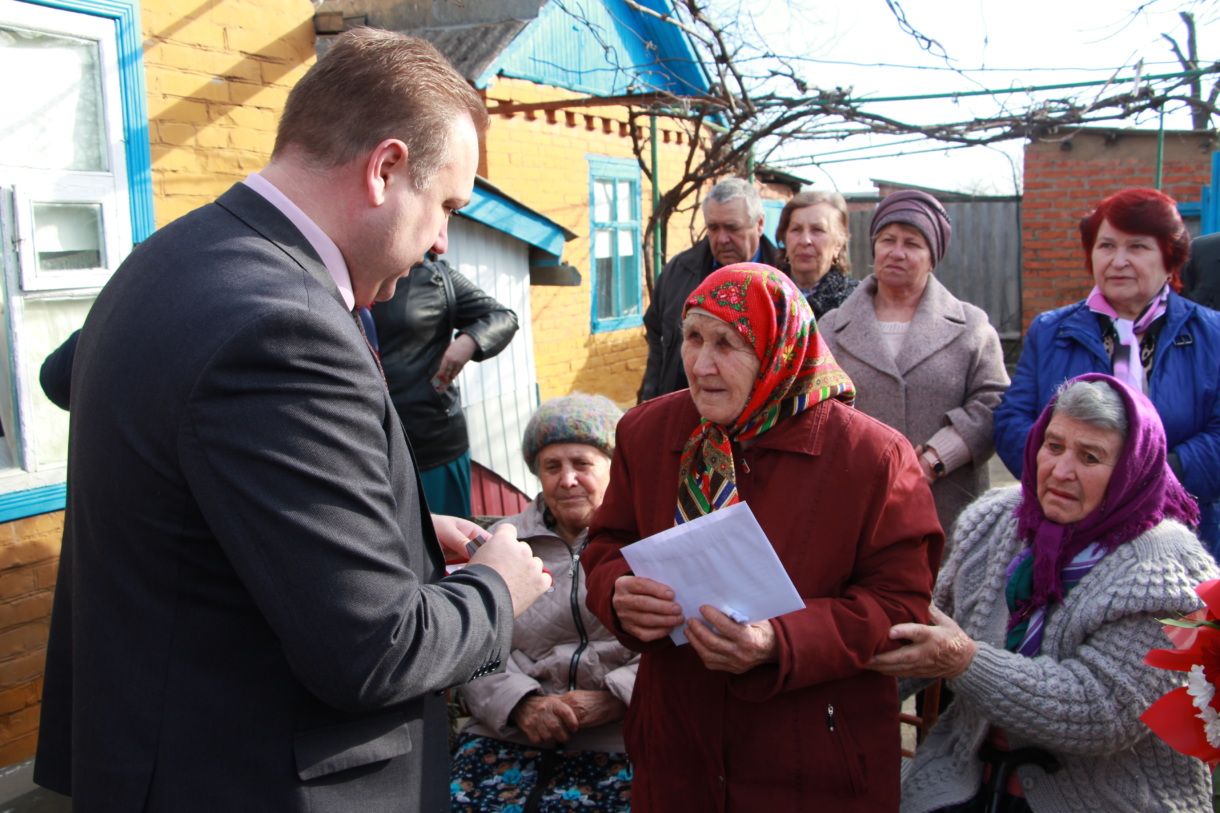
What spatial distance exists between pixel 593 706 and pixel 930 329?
75.1 inches

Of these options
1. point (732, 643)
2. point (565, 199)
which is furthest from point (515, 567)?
point (565, 199)

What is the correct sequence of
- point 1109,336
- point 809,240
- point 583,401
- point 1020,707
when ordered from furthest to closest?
point 809,240 < point 1109,336 < point 583,401 < point 1020,707

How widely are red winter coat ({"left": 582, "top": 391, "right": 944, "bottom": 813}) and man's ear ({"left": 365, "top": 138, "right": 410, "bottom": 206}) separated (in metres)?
1.01

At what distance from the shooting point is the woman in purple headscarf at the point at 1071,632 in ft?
6.97

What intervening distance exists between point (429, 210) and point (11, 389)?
251cm

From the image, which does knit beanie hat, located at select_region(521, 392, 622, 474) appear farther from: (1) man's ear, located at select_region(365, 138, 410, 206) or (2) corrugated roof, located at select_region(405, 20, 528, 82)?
(2) corrugated roof, located at select_region(405, 20, 528, 82)

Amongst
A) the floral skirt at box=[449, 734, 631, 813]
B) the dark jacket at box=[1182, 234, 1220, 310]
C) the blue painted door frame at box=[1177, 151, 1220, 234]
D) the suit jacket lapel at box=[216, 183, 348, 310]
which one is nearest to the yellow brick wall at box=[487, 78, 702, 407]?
the dark jacket at box=[1182, 234, 1220, 310]

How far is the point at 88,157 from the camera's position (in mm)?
3328

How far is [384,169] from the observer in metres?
1.32

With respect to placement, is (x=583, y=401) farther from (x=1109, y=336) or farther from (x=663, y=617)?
(x=1109, y=336)

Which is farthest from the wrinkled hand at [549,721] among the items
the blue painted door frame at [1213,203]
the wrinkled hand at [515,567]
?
the blue painted door frame at [1213,203]

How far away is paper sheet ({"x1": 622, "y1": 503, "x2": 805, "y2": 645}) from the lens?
1.75 metres

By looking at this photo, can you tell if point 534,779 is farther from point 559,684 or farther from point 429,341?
point 429,341

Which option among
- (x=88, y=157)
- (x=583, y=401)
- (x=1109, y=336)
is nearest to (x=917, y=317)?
(x=1109, y=336)
